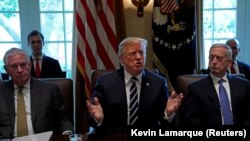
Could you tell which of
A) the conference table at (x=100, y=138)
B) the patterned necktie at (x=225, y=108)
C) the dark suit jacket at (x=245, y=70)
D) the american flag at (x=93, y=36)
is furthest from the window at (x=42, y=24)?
the conference table at (x=100, y=138)

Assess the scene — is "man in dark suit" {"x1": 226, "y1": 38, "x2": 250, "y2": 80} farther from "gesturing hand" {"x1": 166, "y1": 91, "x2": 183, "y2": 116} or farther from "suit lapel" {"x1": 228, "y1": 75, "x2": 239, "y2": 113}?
"gesturing hand" {"x1": 166, "y1": 91, "x2": 183, "y2": 116}

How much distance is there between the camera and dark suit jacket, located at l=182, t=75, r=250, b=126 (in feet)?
7.48

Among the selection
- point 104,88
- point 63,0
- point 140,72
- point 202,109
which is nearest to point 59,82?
point 104,88

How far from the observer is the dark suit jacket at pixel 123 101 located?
2285 millimetres

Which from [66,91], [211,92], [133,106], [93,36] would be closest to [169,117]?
[133,106]

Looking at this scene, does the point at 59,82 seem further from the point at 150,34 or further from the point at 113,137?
the point at 150,34

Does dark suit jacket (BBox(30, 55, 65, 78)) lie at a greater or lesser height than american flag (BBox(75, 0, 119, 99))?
lesser

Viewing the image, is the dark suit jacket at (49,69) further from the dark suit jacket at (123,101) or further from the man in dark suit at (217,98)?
the man in dark suit at (217,98)

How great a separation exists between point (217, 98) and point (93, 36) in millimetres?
1812

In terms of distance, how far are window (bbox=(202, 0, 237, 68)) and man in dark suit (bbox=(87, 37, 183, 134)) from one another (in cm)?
214

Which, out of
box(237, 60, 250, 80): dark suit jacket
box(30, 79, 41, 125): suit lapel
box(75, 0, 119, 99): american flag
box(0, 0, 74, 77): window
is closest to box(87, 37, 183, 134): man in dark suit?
box(30, 79, 41, 125): suit lapel

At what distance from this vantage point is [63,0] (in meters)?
4.23

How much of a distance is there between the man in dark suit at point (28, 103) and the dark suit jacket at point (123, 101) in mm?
282

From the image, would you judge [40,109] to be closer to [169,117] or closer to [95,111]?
[95,111]
